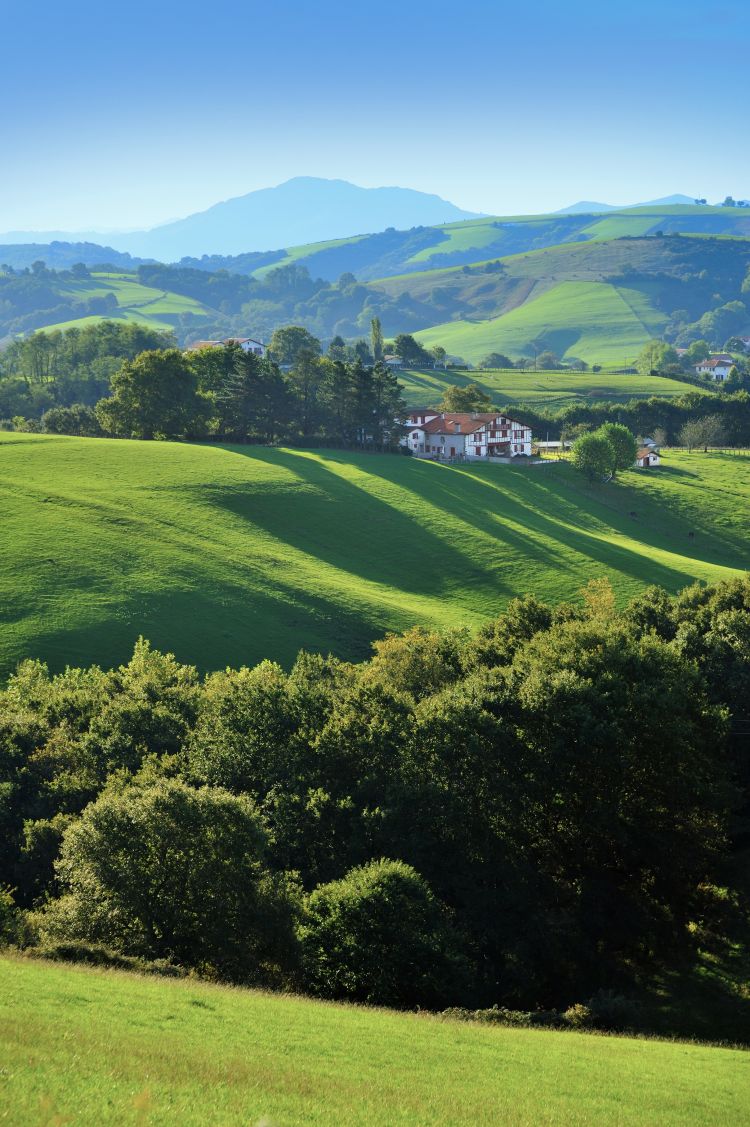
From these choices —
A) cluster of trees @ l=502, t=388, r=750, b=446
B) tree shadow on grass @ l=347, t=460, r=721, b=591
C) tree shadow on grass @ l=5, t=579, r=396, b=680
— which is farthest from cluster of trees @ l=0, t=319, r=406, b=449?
tree shadow on grass @ l=5, t=579, r=396, b=680

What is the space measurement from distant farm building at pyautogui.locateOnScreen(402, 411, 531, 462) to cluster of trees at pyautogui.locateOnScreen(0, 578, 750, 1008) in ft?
315

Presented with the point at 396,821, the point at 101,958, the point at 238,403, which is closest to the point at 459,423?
the point at 238,403

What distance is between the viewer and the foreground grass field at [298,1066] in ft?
58.4

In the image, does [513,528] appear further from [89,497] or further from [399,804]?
[399,804]

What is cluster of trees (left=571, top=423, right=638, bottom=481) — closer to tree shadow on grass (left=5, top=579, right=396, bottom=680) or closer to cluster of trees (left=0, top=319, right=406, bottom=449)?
cluster of trees (left=0, top=319, right=406, bottom=449)

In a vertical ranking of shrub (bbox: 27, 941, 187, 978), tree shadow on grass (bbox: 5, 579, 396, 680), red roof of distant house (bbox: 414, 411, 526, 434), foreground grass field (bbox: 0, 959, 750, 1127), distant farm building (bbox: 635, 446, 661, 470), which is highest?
red roof of distant house (bbox: 414, 411, 526, 434)

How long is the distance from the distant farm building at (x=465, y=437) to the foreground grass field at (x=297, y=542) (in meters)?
10.4

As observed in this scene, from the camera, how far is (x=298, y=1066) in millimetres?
20938

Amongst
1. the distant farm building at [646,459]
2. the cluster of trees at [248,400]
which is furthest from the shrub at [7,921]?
the distant farm building at [646,459]

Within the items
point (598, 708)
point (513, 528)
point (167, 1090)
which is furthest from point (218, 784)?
point (513, 528)

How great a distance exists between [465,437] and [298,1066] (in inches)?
5016

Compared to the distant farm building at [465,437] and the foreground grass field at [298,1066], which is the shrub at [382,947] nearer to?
the foreground grass field at [298,1066]

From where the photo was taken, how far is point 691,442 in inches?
6452

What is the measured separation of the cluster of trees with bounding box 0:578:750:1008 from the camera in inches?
1225
